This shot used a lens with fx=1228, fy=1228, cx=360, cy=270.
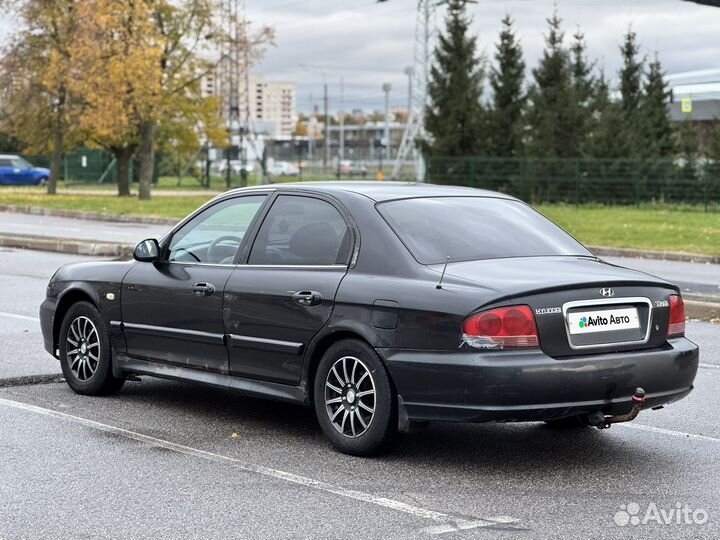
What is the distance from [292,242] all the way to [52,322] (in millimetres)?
2307

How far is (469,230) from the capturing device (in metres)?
6.94

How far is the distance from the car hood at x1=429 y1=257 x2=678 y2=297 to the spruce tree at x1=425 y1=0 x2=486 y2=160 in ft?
121

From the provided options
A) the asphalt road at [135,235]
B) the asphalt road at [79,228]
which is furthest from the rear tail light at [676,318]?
the asphalt road at [79,228]

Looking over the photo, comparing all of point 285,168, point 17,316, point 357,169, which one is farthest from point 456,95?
point 285,168

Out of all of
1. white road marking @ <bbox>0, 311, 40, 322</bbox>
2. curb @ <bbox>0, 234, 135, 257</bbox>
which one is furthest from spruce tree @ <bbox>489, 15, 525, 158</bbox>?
white road marking @ <bbox>0, 311, 40, 322</bbox>

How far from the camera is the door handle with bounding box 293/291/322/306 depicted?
670 centimetres

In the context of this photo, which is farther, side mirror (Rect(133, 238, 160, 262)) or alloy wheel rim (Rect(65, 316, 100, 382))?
alloy wheel rim (Rect(65, 316, 100, 382))

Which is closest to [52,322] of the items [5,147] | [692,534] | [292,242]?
[292,242]

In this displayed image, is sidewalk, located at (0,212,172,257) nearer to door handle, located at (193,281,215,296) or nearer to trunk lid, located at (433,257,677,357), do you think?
door handle, located at (193,281,215,296)

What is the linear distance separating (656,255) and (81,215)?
1813cm

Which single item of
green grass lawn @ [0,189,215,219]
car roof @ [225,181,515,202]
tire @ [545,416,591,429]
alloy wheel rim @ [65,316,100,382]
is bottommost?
tire @ [545,416,591,429]

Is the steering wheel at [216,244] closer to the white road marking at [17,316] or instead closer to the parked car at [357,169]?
the white road marking at [17,316]

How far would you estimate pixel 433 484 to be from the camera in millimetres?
5996

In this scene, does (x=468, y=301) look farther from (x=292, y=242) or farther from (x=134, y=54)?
(x=134, y=54)
